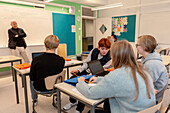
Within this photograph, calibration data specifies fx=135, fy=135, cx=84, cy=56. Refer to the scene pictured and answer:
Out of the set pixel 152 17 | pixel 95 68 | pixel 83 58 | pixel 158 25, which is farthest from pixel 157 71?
pixel 152 17

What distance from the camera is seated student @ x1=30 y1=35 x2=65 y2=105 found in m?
1.84

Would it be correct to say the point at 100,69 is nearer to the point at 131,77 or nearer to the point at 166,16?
the point at 131,77

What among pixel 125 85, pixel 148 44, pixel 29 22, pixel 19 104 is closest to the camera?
pixel 125 85

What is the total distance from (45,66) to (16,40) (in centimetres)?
289

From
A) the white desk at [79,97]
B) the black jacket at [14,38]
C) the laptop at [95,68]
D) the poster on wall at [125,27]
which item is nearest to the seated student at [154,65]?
the laptop at [95,68]

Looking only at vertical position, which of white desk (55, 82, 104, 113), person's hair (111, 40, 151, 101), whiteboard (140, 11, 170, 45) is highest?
whiteboard (140, 11, 170, 45)

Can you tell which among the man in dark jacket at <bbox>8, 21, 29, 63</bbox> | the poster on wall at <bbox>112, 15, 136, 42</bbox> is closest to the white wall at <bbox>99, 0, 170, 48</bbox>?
the poster on wall at <bbox>112, 15, 136, 42</bbox>

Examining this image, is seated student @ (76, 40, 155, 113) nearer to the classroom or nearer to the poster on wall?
the classroom

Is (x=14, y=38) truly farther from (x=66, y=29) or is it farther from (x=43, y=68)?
(x=43, y=68)

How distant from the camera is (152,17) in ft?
18.1

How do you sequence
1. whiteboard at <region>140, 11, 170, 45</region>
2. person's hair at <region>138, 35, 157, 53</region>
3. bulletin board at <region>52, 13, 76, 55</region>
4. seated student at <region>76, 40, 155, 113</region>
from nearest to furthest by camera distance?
1. seated student at <region>76, 40, 155, 113</region>
2. person's hair at <region>138, 35, 157, 53</region>
3. whiteboard at <region>140, 11, 170, 45</region>
4. bulletin board at <region>52, 13, 76, 55</region>

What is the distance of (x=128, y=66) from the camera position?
107 cm

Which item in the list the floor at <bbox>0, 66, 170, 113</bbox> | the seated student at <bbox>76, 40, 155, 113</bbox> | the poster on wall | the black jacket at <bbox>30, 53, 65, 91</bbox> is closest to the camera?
the seated student at <bbox>76, 40, 155, 113</bbox>

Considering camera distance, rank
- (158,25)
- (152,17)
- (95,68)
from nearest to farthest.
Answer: (95,68)
(158,25)
(152,17)
